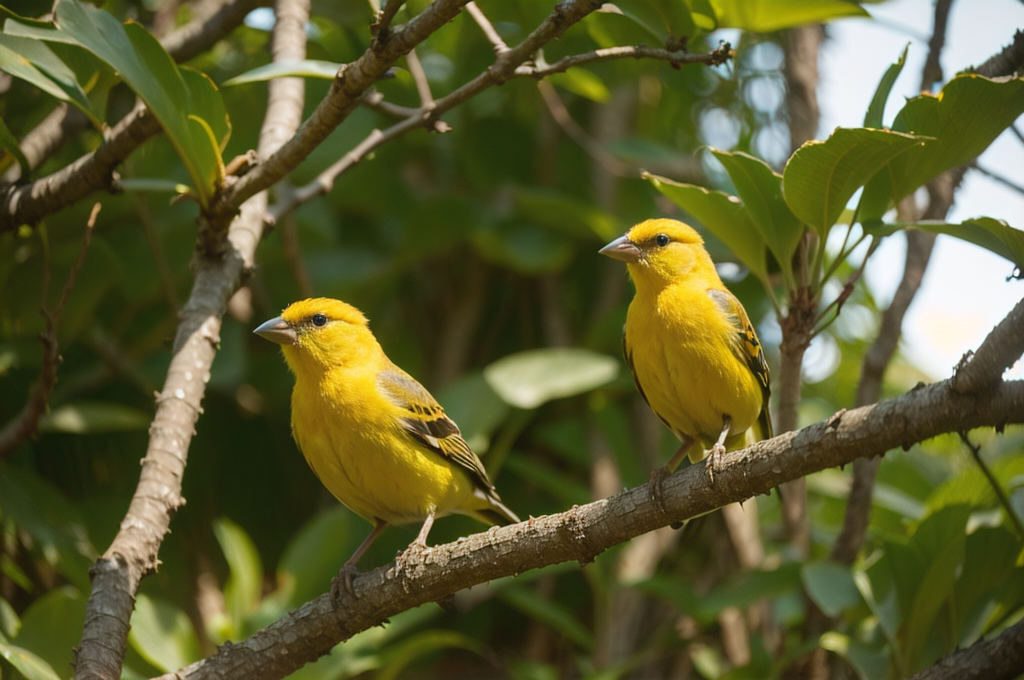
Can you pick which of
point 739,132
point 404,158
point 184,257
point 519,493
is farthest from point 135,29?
point 739,132

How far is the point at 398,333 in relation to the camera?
5555 mm

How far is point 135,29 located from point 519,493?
3.39 m

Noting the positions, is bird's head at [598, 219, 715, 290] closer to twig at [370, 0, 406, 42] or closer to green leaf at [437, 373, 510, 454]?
twig at [370, 0, 406, 42]

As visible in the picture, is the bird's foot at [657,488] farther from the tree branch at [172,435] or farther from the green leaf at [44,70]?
the green leaf at [44,70]

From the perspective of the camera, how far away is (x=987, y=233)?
7.62 feet

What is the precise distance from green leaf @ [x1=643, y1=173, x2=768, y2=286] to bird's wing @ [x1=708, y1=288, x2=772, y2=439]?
0.69 ft

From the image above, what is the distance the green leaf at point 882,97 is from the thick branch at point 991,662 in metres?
1.55

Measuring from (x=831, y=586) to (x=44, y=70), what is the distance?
11.5 feet

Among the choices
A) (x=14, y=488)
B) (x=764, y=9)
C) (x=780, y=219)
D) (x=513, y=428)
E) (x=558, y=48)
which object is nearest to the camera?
(x=780, y=219)

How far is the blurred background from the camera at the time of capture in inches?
145

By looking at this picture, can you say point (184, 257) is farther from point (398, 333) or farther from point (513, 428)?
point (513, 428)

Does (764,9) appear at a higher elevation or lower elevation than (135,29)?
lower

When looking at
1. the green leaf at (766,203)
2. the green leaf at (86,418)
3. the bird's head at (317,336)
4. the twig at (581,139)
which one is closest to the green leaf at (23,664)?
the bird's head at (317,336)

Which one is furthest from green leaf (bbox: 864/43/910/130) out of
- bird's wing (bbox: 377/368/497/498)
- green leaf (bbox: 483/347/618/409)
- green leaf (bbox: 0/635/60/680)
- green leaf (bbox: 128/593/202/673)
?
green leaf (bbox: 128/593/202/673)
